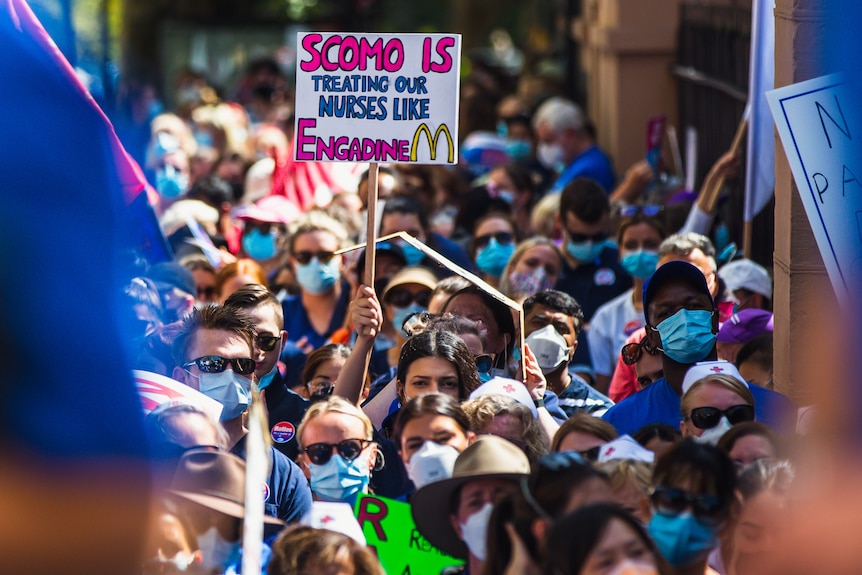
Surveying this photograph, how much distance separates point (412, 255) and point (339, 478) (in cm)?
384

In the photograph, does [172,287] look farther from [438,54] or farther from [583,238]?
[438,54]

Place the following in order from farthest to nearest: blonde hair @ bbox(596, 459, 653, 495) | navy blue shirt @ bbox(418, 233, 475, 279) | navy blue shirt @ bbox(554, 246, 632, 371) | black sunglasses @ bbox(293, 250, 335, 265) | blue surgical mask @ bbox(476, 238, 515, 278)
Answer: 1. blue surgical mask @ bbox(476, 238, 515, 278)
2. navy blue shirt @ bbox(418, 233, 475, 279)
3. navy blue shirt @ bbox(554, 246, 632, 371)
4. black sunglasses @ bbox(293, 250, 335, 265)
5. blonde hair @ bbox(596, 459, 653, 495)

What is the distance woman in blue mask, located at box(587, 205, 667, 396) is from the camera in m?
7.84

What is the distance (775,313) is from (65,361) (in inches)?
112

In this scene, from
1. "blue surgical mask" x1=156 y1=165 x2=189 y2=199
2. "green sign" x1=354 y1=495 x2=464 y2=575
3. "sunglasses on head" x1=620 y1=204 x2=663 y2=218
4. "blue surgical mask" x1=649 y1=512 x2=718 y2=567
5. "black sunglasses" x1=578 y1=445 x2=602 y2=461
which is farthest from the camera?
"blue surgical mask" x1=156 y1=165 x2=189 y2=199

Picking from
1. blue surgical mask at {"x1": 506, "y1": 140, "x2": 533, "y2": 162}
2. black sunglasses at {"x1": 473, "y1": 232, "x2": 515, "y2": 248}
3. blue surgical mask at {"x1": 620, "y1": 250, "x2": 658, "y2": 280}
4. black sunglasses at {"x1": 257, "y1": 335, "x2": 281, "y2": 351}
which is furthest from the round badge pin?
blue surgical mask at {"x1": 506, "y1": 140, "x2": 533, "y2": 162}

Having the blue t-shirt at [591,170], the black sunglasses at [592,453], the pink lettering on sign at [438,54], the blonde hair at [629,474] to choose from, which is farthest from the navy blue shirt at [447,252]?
the blonde hair at [629,474]

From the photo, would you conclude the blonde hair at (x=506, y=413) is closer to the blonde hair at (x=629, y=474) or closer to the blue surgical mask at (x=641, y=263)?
the blonde hair at (x=629, y=474)

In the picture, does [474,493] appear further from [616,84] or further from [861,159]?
[616,84]

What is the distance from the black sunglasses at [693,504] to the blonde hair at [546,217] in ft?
19.0

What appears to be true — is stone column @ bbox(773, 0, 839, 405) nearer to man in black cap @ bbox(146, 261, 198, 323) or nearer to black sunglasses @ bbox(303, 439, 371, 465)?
black sunglasses @ bbox(303, 439, 371, 465)

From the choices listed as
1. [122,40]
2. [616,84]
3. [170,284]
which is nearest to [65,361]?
[170,284]

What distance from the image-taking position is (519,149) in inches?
587

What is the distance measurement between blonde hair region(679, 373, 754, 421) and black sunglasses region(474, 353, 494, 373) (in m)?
1.13
